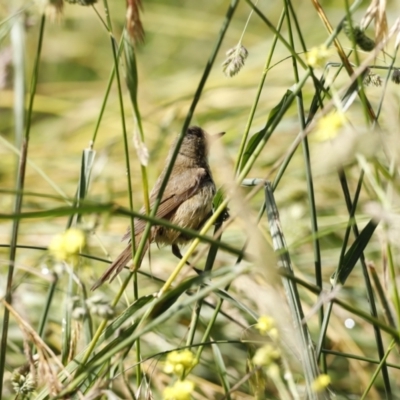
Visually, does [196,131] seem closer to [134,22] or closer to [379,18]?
[379,18]

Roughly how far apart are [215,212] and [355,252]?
385 millimetres

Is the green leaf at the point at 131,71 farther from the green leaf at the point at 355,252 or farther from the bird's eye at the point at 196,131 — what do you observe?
the bird's eye at the point at 196,131

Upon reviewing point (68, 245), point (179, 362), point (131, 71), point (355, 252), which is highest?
point (131, 71)

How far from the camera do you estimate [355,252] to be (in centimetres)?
199

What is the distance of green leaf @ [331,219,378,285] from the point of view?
1975 mm

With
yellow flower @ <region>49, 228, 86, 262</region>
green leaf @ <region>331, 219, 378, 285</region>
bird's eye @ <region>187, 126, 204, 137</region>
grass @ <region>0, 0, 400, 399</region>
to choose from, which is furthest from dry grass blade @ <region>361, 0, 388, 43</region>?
bird's eye @ <region>187, 126, 204, 137</region>

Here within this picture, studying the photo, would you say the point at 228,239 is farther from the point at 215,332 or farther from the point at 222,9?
the point at 222,9

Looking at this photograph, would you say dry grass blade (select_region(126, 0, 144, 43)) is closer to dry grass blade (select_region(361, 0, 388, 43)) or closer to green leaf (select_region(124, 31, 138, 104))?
green leaf (select_region(124, 31, 138, 104))

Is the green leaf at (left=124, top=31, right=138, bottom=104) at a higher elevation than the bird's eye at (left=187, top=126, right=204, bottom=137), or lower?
lower

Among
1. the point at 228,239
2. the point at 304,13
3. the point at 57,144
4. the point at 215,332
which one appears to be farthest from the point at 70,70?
the point at 215,332

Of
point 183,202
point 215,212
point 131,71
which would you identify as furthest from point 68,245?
point 183,202

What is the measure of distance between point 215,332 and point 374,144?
87.4 inches

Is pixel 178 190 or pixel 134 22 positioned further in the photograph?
pixel 178 190

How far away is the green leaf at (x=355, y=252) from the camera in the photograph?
1.97m
